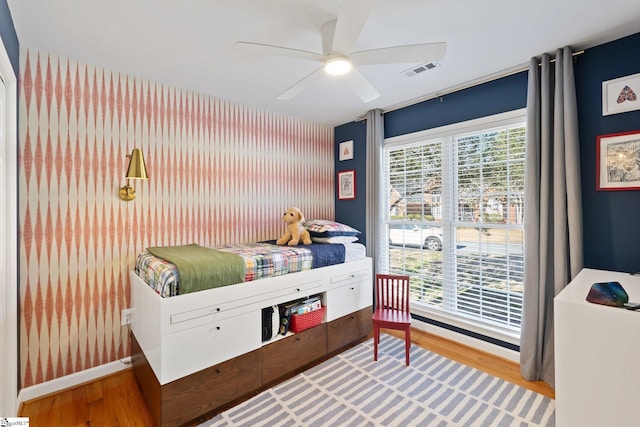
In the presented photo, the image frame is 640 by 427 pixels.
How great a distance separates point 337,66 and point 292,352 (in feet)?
6.75

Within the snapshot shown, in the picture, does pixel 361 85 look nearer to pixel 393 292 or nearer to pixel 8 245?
pixel 393 292

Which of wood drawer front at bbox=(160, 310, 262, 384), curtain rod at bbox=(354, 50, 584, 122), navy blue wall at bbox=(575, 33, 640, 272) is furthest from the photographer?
curtain rod at bbox=(354, 50, 584, 122)

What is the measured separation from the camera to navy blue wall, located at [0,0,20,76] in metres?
1.51

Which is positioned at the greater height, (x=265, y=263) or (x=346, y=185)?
(x=346, y=185)

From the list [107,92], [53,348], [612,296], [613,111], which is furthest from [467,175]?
[53,348]

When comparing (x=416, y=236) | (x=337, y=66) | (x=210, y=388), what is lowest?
(x=210, y=388)

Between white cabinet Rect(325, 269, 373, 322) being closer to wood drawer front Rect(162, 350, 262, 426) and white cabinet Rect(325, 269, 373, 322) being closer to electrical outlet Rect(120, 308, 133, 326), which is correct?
wood drawer front Rect(162, 350, 262, 426)

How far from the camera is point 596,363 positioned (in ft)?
4.44

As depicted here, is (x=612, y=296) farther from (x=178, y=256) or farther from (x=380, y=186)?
(x=178, y=256)

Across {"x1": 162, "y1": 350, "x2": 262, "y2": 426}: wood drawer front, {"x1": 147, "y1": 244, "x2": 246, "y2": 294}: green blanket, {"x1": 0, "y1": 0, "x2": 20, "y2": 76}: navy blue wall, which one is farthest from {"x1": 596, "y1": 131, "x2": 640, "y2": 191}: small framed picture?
{"x1": 0, "y1": 0, "x2": 20, "y2": 76}: navy blue wall

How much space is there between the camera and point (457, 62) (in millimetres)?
2256

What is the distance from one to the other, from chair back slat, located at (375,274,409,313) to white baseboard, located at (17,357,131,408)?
2.25 meters

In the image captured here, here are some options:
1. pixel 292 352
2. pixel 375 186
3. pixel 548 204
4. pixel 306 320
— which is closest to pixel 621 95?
pixel 548 204

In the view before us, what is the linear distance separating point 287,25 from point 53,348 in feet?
9.00
